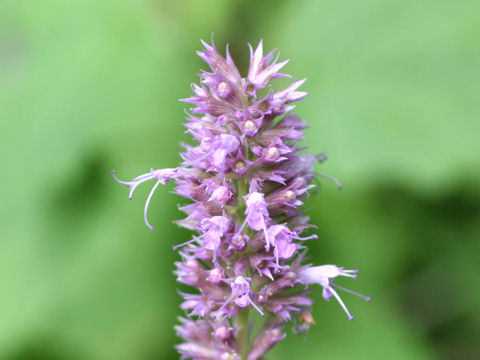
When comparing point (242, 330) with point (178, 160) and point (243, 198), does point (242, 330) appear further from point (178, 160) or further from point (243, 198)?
point (178, 160)

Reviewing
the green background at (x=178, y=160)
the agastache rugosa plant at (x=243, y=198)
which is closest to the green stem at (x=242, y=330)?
the agastache rugosa plant at (x=243, y=198)

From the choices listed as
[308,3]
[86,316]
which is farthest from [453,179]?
[86,316]

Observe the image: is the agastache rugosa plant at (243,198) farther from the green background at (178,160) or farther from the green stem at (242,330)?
the green background at (178,160)

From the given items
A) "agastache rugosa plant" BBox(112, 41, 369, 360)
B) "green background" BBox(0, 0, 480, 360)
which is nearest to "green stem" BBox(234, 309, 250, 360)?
"agastache rugosa plant" BBox(112, 41, 369, 360)

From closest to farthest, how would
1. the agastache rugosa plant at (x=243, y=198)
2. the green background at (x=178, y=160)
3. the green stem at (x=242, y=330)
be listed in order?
the agastache rugosa plant at (x=243, y=198), the green stem at (x=242, y=330), the green background at (x=178, y=160)

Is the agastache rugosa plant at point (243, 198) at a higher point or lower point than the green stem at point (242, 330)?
higher

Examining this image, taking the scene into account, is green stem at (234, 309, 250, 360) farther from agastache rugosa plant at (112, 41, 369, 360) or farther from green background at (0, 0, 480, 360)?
green background at (0, 0, 480, 360)

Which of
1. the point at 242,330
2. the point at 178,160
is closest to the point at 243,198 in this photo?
the point at 242,330

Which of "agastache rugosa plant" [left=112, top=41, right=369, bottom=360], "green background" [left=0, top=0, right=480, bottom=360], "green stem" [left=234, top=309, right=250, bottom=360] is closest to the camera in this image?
"agastache rugosa plant" [left=112, top=41, right=369, bottom=360]

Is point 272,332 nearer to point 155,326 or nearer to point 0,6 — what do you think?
point 155,326
